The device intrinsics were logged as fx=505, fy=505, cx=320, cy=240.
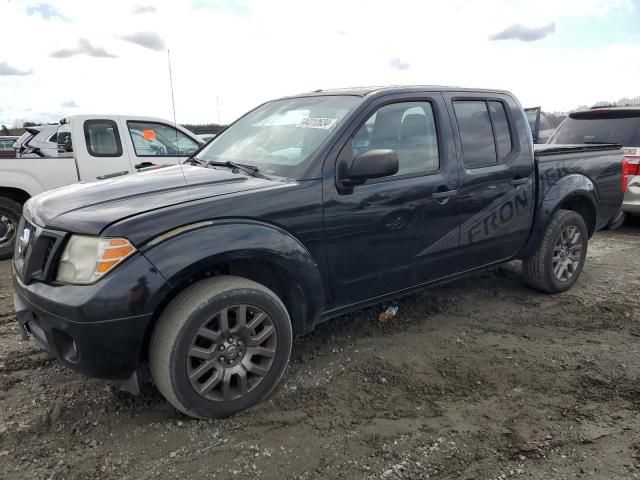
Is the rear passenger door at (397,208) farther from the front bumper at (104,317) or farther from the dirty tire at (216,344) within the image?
the front bumper at (104,317)

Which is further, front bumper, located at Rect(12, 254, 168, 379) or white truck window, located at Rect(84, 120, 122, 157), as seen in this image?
white truck window, located at Rect(84, 120, 122, 157)

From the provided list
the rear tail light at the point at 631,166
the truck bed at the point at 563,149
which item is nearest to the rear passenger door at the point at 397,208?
the truck bed at the point at 563,149

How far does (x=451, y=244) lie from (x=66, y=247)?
2.51 m

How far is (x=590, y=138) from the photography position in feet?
23.7

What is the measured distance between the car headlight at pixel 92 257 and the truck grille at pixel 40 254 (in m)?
0.08

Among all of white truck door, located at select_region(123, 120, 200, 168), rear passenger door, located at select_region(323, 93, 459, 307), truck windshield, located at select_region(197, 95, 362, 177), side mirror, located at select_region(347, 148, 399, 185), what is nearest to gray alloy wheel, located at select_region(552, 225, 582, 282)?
rear passenger door, located at select_region(323, 93, 459, 307)

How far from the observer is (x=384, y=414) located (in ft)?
9.22

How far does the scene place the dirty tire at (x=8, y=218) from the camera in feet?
20.8

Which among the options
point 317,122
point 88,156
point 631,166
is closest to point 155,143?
point 88,156

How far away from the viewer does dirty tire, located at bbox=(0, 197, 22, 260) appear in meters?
6.34

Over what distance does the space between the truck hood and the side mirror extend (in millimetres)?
507

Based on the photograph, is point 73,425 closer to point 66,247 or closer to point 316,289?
point 66,247

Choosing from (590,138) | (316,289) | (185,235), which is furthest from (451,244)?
(590,138)

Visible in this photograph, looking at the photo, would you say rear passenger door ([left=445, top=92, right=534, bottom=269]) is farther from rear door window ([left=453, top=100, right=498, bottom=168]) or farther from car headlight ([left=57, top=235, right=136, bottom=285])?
car headlight ([left=57, top=235, right=136, bottom=285])
